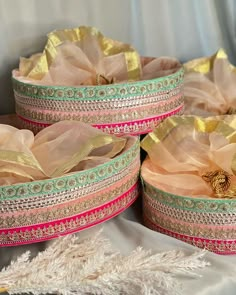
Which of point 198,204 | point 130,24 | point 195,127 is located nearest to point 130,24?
point 130,24

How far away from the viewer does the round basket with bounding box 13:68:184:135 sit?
2.00ft

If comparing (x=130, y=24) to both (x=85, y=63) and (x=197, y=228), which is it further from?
(x=197, y=228)

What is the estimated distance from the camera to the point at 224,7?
915 mm

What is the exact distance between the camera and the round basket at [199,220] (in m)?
0.52

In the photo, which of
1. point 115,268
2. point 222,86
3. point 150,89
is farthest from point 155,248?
point 222,86

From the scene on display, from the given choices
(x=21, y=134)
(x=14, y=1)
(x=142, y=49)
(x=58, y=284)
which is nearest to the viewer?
(x=58, y=284)

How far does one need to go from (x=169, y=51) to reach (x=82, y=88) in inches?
13.4

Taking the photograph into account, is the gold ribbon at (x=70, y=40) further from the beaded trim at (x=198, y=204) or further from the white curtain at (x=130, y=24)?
the beaded trim at (x=198, y=204)

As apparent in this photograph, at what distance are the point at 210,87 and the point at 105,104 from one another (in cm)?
23

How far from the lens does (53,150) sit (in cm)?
58

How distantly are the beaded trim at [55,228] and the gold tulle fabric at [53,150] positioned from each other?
5cm

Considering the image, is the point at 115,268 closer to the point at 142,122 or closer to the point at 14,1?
the point at 142,122

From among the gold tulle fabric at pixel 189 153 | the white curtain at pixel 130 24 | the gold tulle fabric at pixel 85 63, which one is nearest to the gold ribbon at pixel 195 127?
the gold tulle fabric at pixel 189 153

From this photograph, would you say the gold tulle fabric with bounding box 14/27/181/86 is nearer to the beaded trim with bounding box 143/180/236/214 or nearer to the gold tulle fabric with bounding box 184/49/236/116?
the gold tulle fabric with bounding box 184/49/236/116
